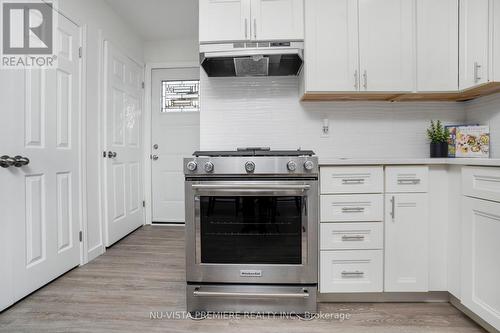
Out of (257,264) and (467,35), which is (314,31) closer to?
(467,35)

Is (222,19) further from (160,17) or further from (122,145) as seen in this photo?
(122,145)

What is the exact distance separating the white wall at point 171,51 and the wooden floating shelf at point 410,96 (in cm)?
218

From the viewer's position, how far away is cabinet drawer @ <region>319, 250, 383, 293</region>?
1.66 m

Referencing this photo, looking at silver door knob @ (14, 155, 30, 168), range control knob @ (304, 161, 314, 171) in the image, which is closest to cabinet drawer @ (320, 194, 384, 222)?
range control knob @ (304, 161, 314, 171)

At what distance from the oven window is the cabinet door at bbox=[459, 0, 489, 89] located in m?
1.49

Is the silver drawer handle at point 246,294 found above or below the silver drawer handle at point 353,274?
below

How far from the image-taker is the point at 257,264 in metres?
1.59

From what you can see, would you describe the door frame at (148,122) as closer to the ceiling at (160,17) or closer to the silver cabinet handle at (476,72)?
the ceiling at (160,17)

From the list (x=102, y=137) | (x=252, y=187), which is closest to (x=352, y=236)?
(x=252, y=187)

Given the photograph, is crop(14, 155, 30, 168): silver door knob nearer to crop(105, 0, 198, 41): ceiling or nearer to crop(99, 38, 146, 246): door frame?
crop(99, 38, 146, 246): door frame

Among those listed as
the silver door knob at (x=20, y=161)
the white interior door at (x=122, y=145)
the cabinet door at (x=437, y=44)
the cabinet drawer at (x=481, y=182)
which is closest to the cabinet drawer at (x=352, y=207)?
the cabinet drawer at (x=481, y=182)

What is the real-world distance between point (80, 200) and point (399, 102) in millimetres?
2871

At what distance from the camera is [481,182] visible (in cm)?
139
